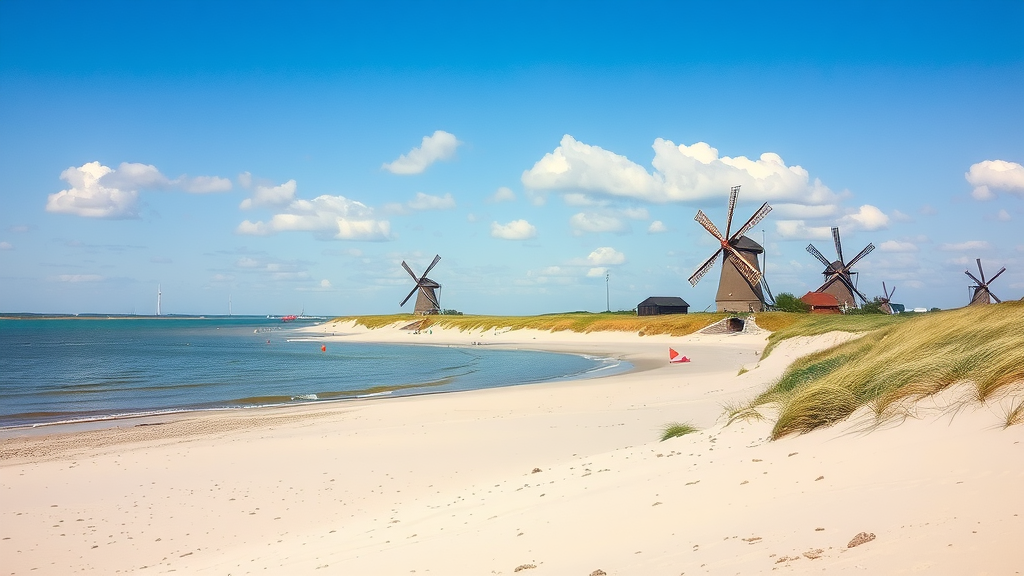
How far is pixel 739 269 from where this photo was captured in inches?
2751

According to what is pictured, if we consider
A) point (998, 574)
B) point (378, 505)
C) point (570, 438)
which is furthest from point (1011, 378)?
point (570, 438)

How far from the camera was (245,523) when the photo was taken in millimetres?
9797

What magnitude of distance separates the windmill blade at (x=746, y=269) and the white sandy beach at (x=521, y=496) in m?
53.5

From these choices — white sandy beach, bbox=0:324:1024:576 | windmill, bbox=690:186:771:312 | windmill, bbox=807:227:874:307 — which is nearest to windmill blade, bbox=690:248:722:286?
windmill, bbox=690:186:771:312

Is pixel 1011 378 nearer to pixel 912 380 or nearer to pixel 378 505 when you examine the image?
pixel 912 380

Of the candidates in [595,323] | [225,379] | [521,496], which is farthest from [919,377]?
[595,323]

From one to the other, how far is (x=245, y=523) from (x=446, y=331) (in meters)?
91.7

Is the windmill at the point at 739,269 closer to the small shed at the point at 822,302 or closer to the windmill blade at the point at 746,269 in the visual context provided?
the windmill blade at the point at 746,269

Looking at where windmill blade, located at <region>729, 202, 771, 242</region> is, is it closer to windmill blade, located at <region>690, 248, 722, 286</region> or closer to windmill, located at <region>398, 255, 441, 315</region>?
windmill blade, located at <region>690, 248, 722, 286</region>

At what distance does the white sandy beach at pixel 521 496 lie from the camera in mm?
4457

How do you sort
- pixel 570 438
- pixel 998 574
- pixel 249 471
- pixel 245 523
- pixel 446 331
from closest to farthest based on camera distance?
pixel 998 574 < pixel 245 523 < pixel 249 471 < pixel 570 438 < pixel 446 331

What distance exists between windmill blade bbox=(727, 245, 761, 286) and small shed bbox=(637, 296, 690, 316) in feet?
67.8

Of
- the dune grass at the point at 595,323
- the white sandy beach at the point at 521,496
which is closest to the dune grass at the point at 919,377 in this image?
the white sandy beach at the point at 521,496

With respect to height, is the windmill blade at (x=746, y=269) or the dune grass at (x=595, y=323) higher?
the windmill blade at (x=746, y=269)
